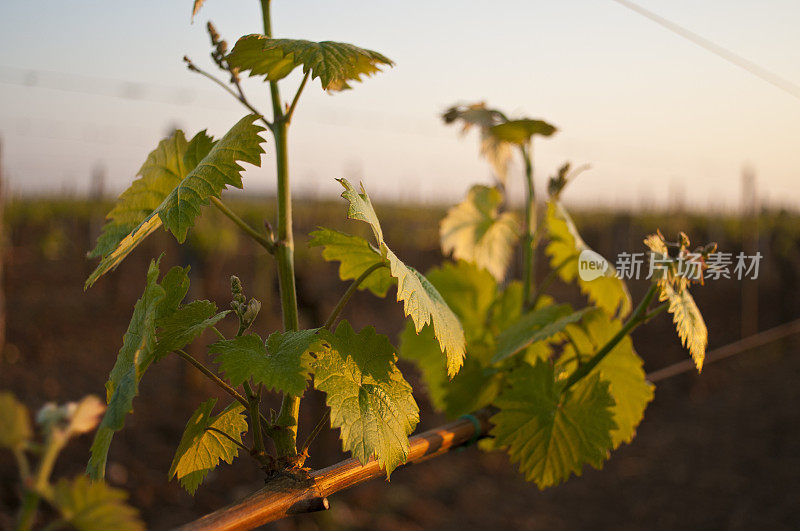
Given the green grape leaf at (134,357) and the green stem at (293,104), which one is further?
the green stem at (293,104)

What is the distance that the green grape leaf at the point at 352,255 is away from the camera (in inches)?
36.6

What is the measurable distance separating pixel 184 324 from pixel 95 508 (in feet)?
1.10

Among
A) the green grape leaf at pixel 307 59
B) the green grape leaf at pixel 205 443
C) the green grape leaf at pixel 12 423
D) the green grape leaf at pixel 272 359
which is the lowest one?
the green grape leaf at pixel 205 443

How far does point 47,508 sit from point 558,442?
4156mm

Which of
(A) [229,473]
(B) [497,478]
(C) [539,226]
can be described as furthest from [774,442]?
(C) [539,226]

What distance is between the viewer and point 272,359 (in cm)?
76

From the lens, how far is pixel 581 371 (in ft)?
3.76

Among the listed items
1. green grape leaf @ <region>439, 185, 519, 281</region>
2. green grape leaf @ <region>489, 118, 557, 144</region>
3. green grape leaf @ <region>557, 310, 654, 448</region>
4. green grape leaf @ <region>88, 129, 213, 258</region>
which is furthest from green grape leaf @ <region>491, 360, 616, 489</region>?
green grape leaf @ <region>88, 129, 213, 258</region>

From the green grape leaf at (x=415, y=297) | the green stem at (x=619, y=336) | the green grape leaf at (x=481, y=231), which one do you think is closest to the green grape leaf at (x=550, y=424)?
the green stem at (x=619, y=336)

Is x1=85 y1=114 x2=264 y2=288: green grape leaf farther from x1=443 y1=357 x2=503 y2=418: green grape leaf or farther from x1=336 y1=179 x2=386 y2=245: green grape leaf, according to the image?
x1=443 y1=357 x2=503 y2=418: green grape leaf

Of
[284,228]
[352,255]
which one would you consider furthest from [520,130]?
[284,228]

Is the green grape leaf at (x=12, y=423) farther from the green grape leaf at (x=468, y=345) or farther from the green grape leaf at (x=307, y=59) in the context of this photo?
the green grape leaf at (x=468, y=345)

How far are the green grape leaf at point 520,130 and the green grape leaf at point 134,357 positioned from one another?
813 mm

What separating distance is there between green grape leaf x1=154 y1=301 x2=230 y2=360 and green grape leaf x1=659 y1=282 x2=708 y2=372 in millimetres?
684
